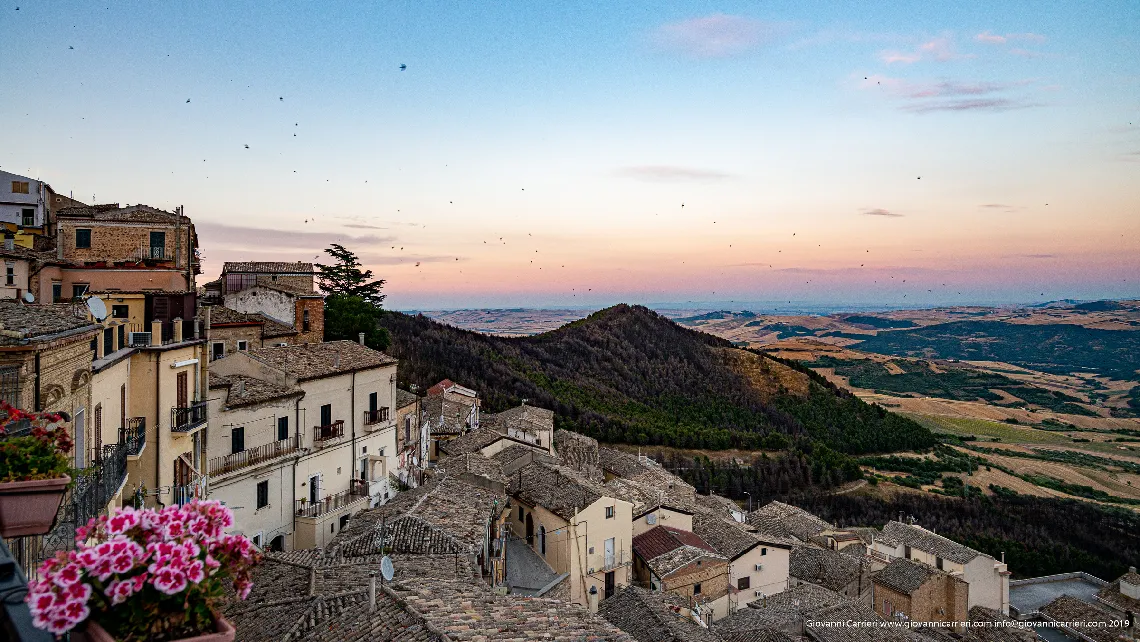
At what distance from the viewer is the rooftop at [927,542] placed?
32188mm

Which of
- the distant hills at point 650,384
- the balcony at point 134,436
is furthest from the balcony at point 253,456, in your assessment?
the distant hills at point 650,384

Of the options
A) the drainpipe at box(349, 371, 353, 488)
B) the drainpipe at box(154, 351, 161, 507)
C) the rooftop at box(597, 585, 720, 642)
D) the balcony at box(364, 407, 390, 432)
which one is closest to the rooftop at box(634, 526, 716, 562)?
the rooftop at box(597, 585, 720, 642)

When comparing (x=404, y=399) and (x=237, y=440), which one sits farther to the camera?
(x=404, y=399)

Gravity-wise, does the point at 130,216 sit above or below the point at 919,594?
above

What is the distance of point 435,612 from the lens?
10.8m

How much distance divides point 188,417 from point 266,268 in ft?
67.8

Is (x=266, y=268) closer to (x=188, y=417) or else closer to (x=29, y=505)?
(x=188, y=417)

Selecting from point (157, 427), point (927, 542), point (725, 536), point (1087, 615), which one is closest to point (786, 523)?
point (927, 542)

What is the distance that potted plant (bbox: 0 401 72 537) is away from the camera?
449 centimetres

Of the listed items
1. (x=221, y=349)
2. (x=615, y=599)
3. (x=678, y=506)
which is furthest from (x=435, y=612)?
(x=678, y=506)

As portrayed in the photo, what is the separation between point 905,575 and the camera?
3008cm

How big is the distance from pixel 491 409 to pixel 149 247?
3080 centimetres

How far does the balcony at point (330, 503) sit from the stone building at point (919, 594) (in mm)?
24322

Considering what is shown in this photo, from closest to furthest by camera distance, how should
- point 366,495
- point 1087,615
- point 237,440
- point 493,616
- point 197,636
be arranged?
point 197,636
point 493,616
point 237,440
point 366,495
point 1087,615
